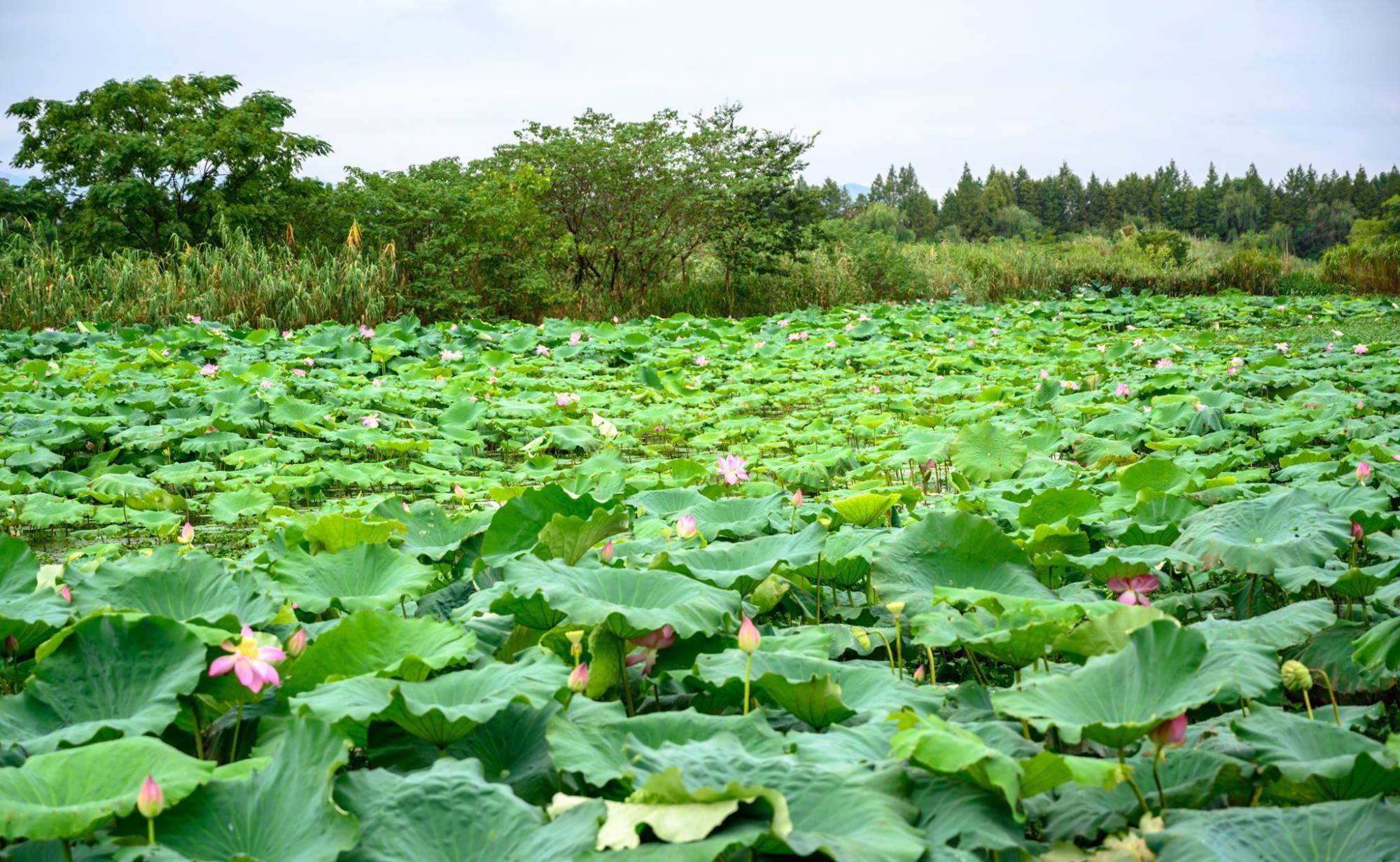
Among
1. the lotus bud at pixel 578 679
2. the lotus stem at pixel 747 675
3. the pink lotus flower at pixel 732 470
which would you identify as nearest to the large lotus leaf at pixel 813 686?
the lotus stem at pixel 747 675

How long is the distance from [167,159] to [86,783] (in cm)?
1688

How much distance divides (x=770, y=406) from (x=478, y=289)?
636 cm

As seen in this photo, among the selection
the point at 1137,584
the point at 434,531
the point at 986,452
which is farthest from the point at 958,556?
the point at 986,452

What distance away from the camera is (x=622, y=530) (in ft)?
6.49

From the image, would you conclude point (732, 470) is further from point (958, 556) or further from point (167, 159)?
point (167, 159)

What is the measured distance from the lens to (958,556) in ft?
6.15

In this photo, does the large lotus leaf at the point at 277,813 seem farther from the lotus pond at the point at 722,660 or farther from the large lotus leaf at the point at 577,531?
the large lotus leaf at the point at 577,531

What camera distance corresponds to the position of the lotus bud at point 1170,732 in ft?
3.49

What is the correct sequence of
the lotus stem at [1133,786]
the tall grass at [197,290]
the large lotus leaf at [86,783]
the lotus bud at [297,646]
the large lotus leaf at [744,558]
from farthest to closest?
1. the tall grass at [197,290]
2. the large lotus leaf at [744,558]
3. the lotus bud at [297,646]
4. the lotus stem at [1133,786]
5. the large lotus leaf at [86,783]

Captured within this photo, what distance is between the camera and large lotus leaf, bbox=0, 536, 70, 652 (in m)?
1.49

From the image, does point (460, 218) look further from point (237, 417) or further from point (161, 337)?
point (237, 417)

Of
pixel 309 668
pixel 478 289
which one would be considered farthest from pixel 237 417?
pixel 478 289

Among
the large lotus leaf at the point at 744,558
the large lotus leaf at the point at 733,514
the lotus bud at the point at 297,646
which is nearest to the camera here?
the lotus bud at the point at 297,646

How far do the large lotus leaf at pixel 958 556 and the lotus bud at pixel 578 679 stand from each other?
0.73m
